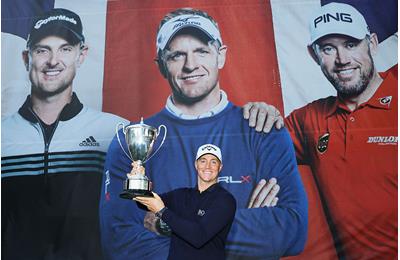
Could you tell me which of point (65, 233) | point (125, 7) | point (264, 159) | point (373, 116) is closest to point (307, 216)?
point (264, 159)

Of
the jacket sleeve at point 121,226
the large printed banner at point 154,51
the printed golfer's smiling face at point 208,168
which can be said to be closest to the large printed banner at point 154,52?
the large printed banner at point 154,51

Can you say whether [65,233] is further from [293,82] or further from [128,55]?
[293,82]

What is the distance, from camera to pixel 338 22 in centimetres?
359

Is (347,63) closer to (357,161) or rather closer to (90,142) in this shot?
(357,161)

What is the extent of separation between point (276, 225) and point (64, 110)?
1.39m

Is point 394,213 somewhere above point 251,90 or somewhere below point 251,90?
below

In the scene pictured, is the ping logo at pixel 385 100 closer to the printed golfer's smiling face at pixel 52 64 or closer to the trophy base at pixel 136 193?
the trophy base at pixel 136 193

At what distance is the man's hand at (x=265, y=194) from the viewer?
3479 mm

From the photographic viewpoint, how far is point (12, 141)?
3.71m

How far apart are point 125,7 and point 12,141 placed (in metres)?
1.03

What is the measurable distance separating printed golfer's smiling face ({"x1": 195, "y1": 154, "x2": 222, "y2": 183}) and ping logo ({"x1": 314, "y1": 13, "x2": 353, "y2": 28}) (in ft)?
3.52

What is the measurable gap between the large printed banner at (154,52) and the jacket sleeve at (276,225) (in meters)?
0.07

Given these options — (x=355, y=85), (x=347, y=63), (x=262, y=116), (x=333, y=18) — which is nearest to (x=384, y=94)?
(x=355, y=85)

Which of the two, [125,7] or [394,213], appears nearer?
[394,213]
